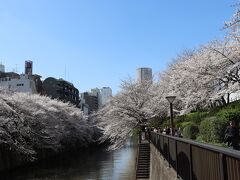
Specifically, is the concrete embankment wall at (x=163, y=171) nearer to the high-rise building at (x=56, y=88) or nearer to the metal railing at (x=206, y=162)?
the metal railing at (x=206, y=162)

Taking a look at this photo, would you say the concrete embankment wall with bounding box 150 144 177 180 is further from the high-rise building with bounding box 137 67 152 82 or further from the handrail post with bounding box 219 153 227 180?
the high-rise building with bounding box 137 67 152 82

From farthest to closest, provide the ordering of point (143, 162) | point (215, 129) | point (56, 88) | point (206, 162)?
point (56, 88)
point (143, 162)
point (215, 129)
point (206, 162)

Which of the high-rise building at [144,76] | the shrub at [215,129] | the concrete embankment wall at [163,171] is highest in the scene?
the high-rise building at [144,76]

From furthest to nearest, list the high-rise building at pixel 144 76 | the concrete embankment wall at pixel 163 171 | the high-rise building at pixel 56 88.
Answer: the high-rise building at pixel 56 88
the high-rise building at pixel 144 76
the concrete embankment wall at pixel 163 171

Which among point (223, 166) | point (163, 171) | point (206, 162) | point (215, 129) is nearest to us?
point (223, 166)

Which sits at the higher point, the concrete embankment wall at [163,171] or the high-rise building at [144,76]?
the high-rise building at [144,76]

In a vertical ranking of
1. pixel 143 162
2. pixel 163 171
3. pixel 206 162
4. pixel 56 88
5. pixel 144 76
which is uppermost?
pixel 56 88

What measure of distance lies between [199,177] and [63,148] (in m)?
54.7

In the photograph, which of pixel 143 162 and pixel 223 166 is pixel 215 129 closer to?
Answer: pixel 223 166

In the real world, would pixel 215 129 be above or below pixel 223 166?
above

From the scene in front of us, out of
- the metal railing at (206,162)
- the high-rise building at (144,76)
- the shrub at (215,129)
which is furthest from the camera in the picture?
the high-rise building at (144,76)

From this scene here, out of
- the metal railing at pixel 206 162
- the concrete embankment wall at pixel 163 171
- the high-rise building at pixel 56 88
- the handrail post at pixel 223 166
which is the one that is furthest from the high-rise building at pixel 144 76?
the handrail post at pixel 223 166

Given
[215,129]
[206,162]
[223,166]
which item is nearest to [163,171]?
[215,129]

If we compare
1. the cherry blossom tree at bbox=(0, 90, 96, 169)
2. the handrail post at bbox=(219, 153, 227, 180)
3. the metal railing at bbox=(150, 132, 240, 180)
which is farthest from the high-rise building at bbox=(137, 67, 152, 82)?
the handrail post at bbox=(219, 153, 227, 180)
